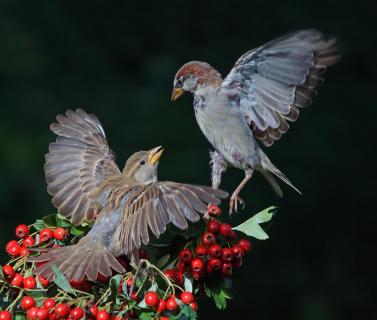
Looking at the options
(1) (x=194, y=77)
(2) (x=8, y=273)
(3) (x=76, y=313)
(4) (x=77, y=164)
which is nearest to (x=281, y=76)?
(1) (x=194, y=77)

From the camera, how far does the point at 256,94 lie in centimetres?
491

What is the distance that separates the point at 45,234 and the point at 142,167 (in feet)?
2.33

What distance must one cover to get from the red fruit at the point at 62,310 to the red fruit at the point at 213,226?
2.04ft

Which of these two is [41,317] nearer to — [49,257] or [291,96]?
[49,257]

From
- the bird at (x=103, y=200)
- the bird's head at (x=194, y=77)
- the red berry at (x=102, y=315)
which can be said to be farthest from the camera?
the bird's head at (x=194, y=77)

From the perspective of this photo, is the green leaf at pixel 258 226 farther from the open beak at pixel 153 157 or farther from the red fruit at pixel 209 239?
the open beak at pixel 153 157

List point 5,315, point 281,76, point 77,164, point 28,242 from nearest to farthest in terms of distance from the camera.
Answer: point 5,315 → point 28,242 → point 77,164 → point 281,76

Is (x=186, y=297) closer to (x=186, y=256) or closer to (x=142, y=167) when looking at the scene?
(x=186, y=256)

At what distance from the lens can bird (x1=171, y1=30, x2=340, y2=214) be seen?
478cm

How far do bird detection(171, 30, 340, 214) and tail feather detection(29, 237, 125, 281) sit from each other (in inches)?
37.2

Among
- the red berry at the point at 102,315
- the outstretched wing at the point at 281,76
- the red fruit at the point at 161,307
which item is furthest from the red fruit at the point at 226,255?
the outstretched wing at the point at 281,76

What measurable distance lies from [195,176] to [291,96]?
3.45m

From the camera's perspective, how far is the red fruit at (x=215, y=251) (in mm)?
3779

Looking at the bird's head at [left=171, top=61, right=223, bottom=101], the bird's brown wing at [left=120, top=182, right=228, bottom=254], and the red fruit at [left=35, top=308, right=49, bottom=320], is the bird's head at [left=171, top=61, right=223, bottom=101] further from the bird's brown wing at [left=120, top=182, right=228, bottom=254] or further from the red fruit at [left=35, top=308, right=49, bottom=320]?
the red fruit at [left=35, top=308, right=49, bottom=320]
